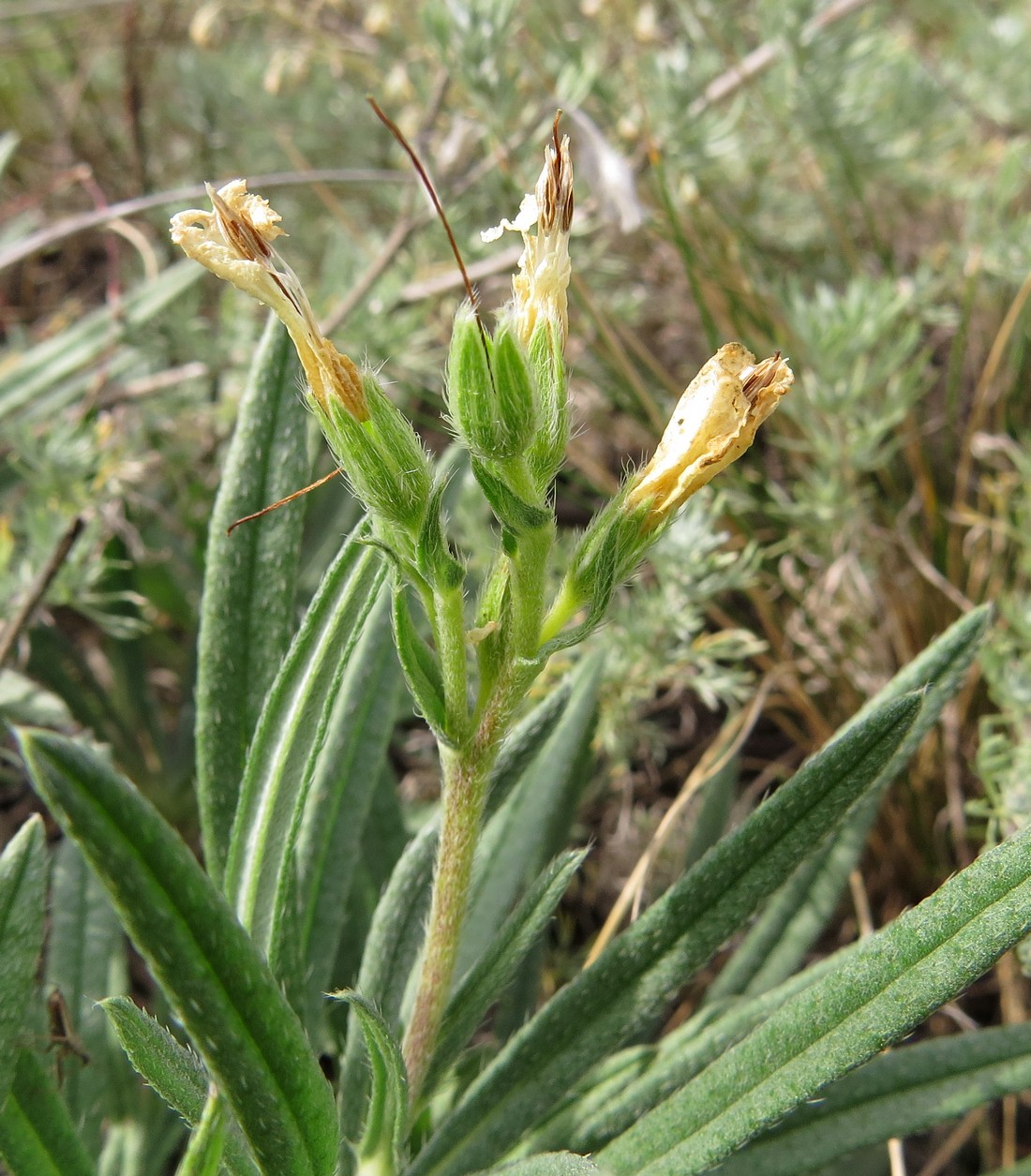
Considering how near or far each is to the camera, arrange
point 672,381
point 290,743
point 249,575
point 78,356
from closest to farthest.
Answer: point 290,743 → point 249,575 → point 78,356 → point 672,381

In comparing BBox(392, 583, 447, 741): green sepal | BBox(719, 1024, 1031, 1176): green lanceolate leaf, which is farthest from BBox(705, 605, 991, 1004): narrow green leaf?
BBox(392, 583, 447, 741): green sepal

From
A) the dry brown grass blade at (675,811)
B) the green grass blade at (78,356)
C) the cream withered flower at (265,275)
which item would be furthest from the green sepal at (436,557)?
the green grass blade at (78,356)

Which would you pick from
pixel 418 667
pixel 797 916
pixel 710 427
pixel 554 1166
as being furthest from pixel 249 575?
pixel 797 916

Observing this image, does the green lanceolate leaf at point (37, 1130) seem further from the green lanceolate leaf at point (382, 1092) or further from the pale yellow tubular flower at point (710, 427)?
the pale yellow tubular flower at point (710, 427)

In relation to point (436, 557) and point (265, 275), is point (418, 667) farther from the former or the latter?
point (265, 275)

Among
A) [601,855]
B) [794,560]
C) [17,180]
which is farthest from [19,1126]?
[17,180]

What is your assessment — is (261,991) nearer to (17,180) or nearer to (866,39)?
(866,39)

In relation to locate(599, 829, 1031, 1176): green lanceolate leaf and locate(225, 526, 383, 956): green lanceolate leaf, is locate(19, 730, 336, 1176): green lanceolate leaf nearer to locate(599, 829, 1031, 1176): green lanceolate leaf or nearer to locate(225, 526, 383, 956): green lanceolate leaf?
locate(225, 526, 383, 956): green lanceolate leaf
